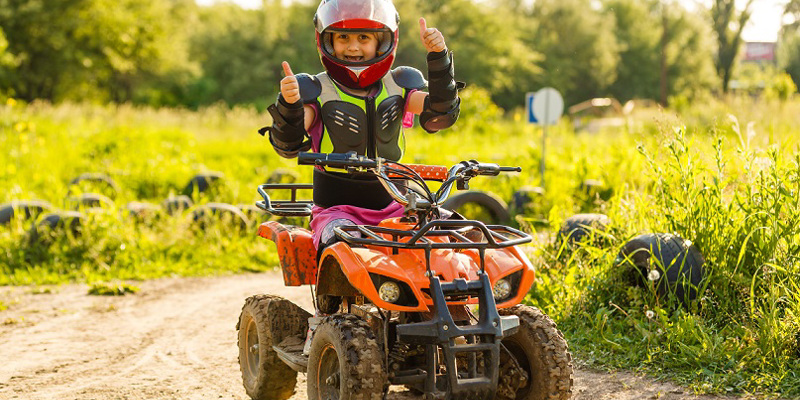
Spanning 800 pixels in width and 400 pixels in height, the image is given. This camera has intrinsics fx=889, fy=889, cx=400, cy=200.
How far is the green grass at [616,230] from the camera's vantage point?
532 cm

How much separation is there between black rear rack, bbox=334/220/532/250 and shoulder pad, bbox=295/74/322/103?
2.74 ft

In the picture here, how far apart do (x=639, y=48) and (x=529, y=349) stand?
69700 millimetres

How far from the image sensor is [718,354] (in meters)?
5.16

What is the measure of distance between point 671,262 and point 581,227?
53.6 inches

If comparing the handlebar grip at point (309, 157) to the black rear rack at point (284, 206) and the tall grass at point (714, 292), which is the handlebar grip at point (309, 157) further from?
the tall grass at point (714, 292)

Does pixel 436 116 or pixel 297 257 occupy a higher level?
pixel 436 116

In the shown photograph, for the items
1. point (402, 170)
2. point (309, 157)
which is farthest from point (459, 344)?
point (309, 157)

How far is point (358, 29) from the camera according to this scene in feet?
14.7

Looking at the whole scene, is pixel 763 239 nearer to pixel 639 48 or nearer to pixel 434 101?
pixel 434 101

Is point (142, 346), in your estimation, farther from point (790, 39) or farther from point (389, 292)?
point (790, 39)

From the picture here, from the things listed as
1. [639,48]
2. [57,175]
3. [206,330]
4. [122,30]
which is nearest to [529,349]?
[206,330]

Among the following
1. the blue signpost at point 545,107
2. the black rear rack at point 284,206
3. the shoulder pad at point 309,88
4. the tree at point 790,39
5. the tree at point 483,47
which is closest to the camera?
the shoulder pad at point 309,88

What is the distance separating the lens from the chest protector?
4531mm

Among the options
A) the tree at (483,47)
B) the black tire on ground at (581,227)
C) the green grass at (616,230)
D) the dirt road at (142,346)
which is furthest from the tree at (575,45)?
the black tire on ground at (581,227)
